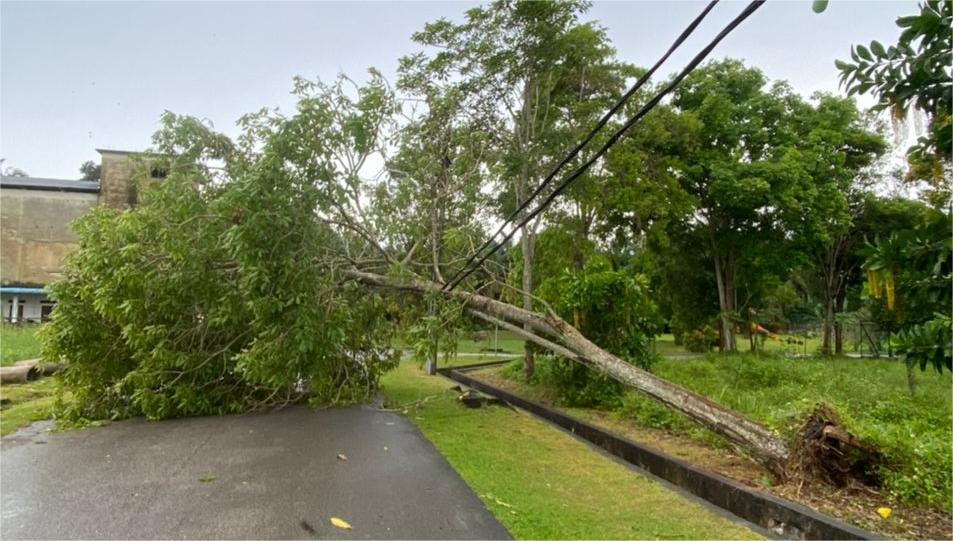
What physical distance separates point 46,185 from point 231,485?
94.5 feet

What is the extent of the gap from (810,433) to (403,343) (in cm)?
667

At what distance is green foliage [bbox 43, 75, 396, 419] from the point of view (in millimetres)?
7230

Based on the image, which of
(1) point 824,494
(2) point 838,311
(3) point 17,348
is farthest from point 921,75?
(2) point 838,311

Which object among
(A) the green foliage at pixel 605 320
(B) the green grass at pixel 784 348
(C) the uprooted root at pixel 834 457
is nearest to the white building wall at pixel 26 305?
(A) the green foliage at pixel 605 320

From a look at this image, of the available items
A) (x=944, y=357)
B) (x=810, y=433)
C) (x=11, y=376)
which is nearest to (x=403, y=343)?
(x=810, y=433)

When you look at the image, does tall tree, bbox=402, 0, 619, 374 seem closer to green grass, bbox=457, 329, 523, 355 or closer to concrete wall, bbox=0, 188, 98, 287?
green grass, bbox=457, 329, 523, 355

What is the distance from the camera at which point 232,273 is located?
8398 mm

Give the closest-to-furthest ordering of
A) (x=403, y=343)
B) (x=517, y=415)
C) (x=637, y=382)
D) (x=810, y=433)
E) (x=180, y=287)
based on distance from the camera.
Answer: (x=810, y=433), (x=637, y=382), (x=180, y=287), (x=517, y=415), (x=403, y=343)

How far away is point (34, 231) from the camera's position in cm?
2669

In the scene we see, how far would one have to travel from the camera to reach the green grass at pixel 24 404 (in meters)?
7.90

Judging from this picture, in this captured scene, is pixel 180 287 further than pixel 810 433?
Yes

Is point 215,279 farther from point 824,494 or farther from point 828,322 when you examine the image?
point 828,322

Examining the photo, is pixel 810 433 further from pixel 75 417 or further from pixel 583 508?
pixel 75 417

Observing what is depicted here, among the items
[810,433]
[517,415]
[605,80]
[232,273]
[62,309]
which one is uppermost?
[605,80]
